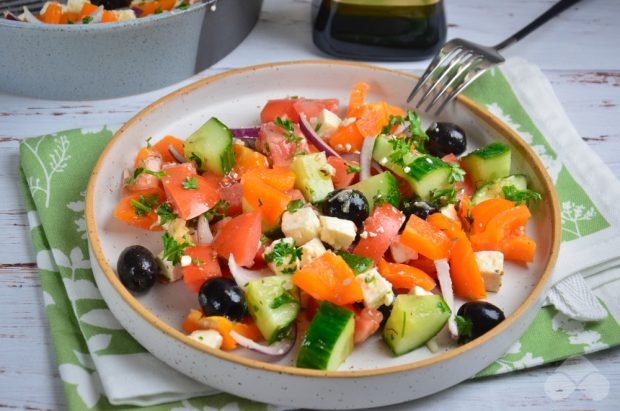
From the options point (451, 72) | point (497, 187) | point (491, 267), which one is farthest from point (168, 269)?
point (451, 72)

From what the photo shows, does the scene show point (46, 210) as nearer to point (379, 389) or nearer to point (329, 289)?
point (329, 289)

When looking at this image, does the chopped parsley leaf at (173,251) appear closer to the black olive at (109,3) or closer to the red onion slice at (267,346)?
the red onion slice at (267,346)

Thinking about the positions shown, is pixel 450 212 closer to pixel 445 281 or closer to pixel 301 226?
pixel 445 281

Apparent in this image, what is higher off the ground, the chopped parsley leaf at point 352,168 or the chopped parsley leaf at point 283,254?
the chopped parsley leaf at point 352,168

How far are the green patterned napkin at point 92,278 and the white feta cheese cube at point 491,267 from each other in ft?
0.56

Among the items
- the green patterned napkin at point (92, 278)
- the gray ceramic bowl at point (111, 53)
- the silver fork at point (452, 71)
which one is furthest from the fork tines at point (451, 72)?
the gray ceramic bowl at point (111, 53)

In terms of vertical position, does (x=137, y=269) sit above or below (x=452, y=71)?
below

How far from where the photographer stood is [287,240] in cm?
210

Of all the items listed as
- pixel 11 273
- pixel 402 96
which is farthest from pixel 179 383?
pixel 402 96

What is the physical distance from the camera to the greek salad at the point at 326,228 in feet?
6.39

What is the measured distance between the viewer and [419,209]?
7.33ft

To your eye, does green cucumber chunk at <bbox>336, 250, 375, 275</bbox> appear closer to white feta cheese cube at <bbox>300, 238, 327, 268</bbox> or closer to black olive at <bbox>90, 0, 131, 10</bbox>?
white feta cheese cube at <bbox>300, 238, 327, 268</bbox>

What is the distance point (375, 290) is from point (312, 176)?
1.52 ft

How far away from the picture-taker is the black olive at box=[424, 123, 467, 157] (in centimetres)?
253
